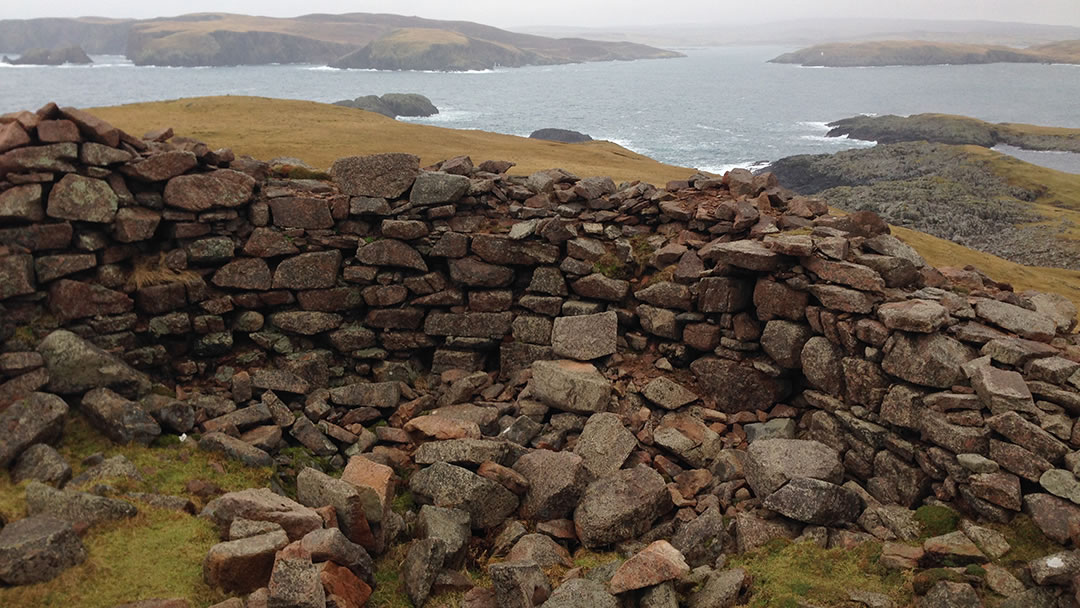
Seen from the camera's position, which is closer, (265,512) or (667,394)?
(265,512)

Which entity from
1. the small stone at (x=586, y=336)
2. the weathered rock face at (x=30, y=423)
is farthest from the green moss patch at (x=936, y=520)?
the weathered rock face at (x=30, y=423)

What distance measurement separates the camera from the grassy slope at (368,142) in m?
25.0

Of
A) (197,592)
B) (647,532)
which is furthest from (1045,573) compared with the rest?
(197,592)

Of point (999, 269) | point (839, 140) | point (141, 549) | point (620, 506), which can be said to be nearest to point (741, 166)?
point (839, 140)

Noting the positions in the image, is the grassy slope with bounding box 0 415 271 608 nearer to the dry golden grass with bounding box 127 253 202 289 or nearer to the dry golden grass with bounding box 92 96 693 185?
the dry golden grass with bounding box 127 253 202 289

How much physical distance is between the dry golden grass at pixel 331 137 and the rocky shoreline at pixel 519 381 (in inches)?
279

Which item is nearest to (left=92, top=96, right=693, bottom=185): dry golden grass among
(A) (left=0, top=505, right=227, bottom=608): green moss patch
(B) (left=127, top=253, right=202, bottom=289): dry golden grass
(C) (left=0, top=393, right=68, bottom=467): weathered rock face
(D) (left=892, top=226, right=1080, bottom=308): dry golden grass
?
(B) (left=127, top=253, right=202, bottom=289): dry golden grass

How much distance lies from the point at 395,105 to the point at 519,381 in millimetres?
96943

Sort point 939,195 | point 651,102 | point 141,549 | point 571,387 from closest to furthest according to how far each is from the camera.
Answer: point 141,549
point 571,387
point 939,195
point 651,102

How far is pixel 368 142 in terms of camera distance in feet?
87.8

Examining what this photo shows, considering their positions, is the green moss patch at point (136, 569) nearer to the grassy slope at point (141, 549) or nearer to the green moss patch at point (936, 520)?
the grassy slope at point (141, 549)

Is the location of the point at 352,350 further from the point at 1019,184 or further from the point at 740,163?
the point at 740,163

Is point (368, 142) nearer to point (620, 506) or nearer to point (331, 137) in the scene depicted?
point (331, 137)

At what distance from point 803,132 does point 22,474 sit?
119 m
